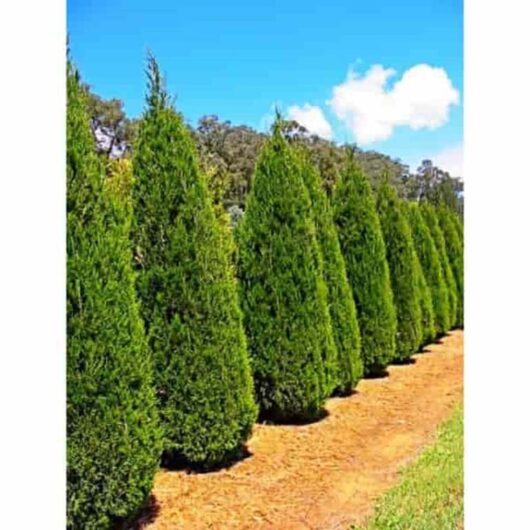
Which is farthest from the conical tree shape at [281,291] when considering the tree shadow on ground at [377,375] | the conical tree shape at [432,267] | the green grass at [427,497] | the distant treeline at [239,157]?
the conical tree shape at [432,267]

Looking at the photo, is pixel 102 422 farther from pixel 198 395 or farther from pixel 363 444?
pixel 363 444

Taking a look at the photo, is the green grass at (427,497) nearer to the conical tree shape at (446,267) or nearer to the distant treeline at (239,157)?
the distant treeline at (239,157)

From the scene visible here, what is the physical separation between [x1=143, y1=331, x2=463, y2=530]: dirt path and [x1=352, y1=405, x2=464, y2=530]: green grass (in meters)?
0.10

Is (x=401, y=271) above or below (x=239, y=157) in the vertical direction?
below

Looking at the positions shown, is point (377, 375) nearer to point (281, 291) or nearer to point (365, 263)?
point (365, 263)

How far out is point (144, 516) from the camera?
2902mm

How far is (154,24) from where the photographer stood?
3.04m

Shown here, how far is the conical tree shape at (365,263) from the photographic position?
223 inches

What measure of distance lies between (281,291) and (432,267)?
11.6ft

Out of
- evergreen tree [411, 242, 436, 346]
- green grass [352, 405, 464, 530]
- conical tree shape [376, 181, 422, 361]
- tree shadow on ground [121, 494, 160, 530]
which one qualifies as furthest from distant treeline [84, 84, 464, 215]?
tree shadow on ground [121, 494, 160, 530]

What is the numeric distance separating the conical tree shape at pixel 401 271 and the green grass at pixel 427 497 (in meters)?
2.83
